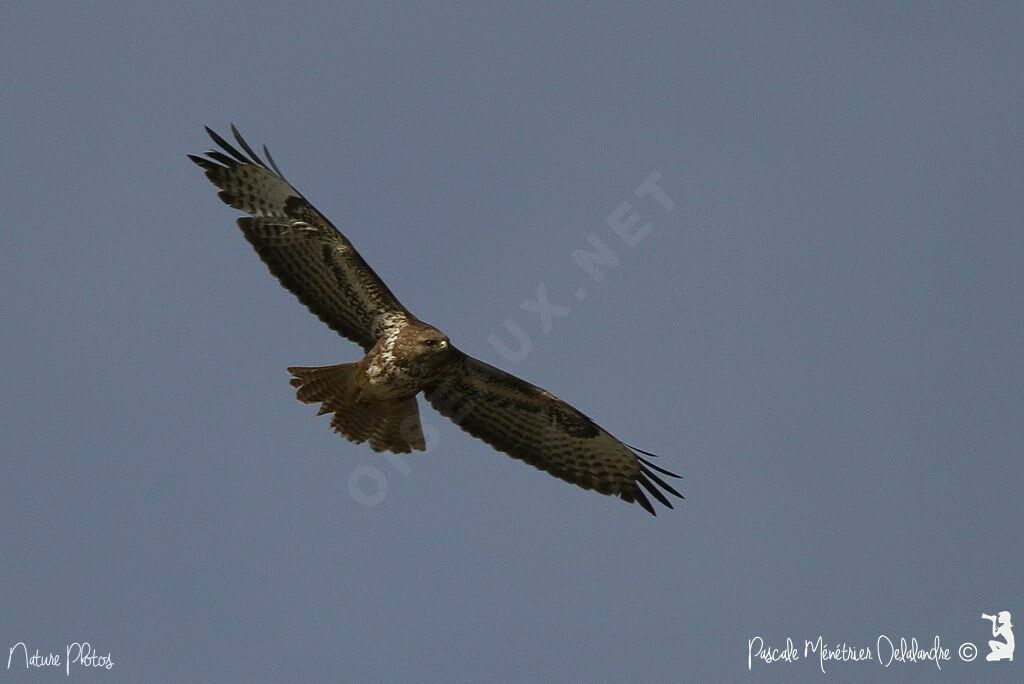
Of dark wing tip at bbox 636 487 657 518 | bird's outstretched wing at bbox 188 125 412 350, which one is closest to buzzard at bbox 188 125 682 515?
bird's outstretched wing at bbox 188 125 412 350

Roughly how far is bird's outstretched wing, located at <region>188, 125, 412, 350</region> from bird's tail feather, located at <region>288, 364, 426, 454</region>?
0.46m

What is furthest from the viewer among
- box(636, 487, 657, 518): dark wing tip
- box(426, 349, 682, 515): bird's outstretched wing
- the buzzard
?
box(636, 487, 657, 518): dark wing tip

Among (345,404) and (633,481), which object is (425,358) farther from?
(633,481)

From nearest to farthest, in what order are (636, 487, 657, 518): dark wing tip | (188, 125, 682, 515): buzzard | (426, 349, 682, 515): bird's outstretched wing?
(188, 125, 682, 515): buzzard
(426, 349, 682, 515): bird's outstretched wing
(636, 487, 657, 518): dark wing tip

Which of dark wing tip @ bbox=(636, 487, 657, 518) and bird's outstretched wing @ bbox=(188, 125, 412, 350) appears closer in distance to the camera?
bird's outstretched wing @ bbox=(188, 125, 412, 350)

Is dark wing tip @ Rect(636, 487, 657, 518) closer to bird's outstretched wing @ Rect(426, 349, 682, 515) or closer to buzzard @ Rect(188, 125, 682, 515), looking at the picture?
bird's outstretched wing @ Rect(426, 349, 682, 515)

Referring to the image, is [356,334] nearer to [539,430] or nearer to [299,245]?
[299,245]

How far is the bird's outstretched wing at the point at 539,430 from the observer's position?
15.1 metres

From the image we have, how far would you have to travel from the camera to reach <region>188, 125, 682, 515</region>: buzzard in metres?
14.5

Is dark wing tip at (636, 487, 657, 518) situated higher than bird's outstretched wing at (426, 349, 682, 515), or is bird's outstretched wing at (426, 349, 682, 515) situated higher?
bird's outstretched wing at (426, 349, 682, 515)

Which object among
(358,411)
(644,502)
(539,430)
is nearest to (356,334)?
(358,411)

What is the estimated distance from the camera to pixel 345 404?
1480cm

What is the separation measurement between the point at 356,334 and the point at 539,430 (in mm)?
1968

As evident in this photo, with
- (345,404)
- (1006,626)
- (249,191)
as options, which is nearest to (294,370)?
(345,404)
